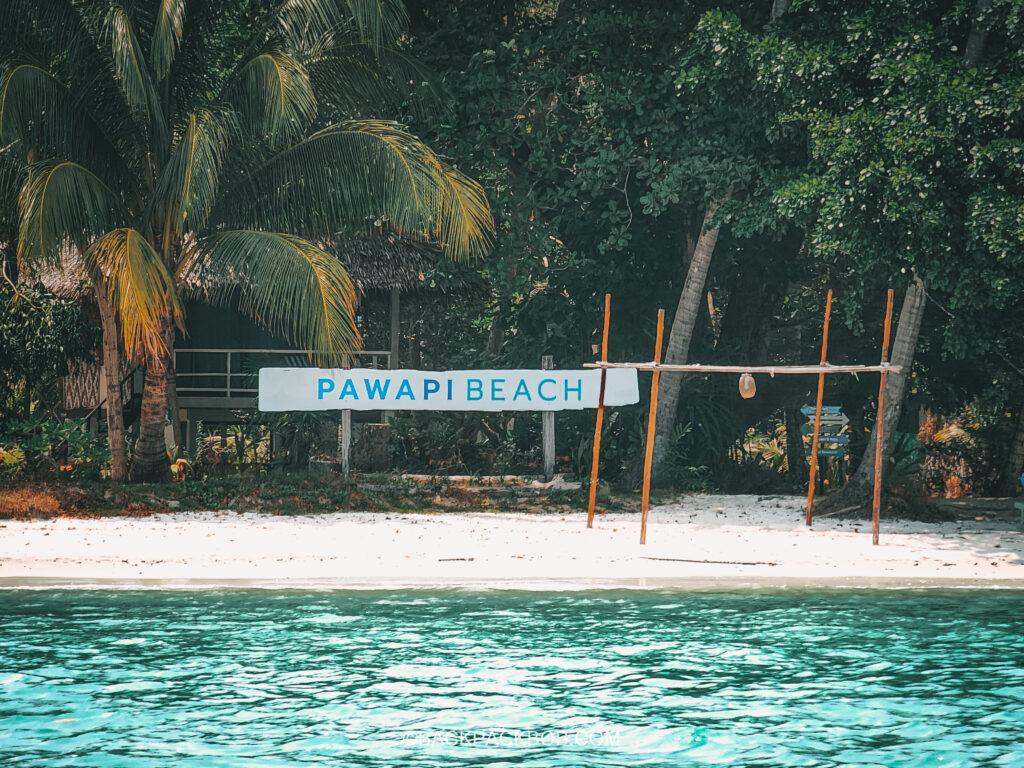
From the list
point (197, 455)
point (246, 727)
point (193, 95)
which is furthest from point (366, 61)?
point (246, 727)

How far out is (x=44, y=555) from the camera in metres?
13.2

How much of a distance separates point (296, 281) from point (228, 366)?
19.1 ft

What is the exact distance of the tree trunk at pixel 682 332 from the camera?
61.3 ft

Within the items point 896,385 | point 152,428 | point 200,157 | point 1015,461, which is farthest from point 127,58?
point 1015,461

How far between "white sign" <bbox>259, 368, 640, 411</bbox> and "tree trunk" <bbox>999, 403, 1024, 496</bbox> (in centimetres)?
631

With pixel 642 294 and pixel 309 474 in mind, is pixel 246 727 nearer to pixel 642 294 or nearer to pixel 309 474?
pixel 309 474

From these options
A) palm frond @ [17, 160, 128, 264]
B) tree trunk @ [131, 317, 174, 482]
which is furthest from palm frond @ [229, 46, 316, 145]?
tree trunk @ [131, 317, 174, 482]

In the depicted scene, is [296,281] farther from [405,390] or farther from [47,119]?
[47,119]

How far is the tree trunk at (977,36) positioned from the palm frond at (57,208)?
1057cm

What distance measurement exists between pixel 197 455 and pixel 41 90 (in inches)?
284

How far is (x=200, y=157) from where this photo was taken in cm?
1525

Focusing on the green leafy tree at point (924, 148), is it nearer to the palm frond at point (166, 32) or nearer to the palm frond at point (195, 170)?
the palm frond at point (195, 170)

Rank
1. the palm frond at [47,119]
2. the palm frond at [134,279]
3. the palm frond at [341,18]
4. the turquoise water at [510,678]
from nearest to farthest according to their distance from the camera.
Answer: the turquoise water at [510,678] < the palm frond at [134,279] < the palm frond at [47,119] < the palm frond at [341,18]

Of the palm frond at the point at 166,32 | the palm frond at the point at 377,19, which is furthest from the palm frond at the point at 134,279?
the palm frond at the point at 377,19
